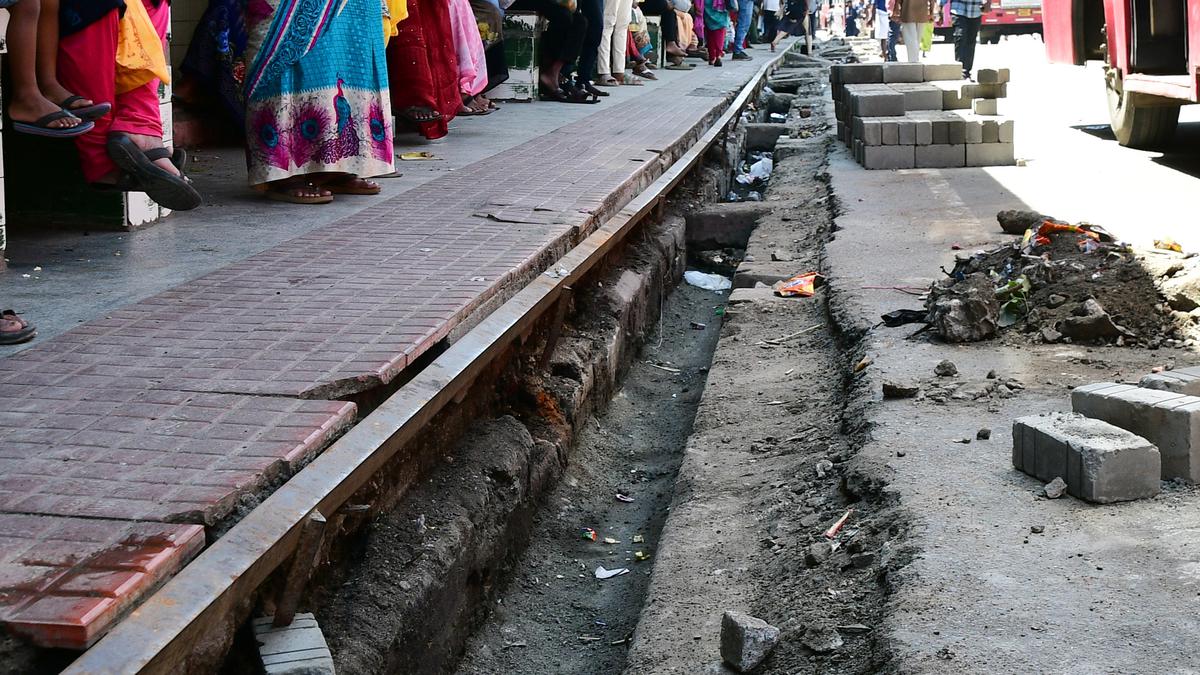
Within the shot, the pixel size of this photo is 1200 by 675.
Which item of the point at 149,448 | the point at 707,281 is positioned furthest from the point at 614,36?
the point at 149,448

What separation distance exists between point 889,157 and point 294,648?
774cm

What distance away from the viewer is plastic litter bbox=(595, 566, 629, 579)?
3.88 meters

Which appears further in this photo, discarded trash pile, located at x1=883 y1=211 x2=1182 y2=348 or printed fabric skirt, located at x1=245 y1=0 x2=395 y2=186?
printed fabric skirt, located at x1=245 y1=0 x2=395 y2=186

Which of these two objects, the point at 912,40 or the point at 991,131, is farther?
the point at 912,40

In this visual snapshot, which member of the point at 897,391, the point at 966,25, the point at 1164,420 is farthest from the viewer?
the point at 966,25

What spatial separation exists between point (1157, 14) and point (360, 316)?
23.2ft

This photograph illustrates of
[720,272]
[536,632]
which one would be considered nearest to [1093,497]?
[536,632]

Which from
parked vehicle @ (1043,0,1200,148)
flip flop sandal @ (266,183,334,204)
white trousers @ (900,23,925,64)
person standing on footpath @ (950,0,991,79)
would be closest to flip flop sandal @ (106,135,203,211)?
flip flop sandal @ (266,183,334,204)

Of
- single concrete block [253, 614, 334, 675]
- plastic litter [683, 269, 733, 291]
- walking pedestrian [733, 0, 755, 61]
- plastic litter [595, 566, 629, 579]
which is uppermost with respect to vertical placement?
walking pedestrian [733, 0, 755, 61]

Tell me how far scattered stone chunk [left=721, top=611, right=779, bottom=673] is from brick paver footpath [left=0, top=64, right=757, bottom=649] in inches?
38.1

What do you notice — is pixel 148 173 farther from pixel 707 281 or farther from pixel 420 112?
pixel 707 281

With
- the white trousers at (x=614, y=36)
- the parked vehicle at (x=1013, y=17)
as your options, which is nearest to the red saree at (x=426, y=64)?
the white trousers at (x=614, y=36)

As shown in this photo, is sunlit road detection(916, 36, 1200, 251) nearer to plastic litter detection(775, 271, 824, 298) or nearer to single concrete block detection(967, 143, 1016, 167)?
single concrete block detection(967, 143, 1016, 167)

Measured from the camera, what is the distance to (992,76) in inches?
418
